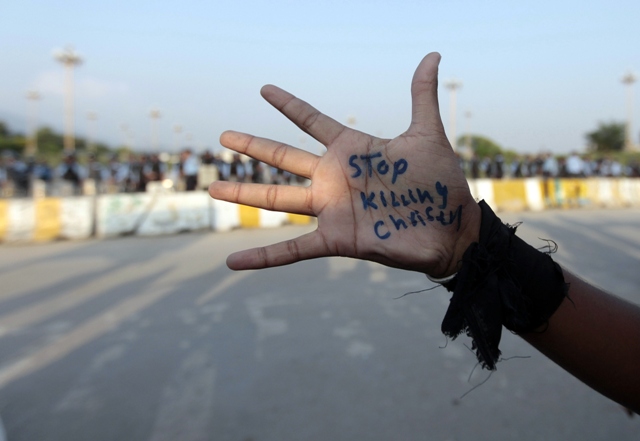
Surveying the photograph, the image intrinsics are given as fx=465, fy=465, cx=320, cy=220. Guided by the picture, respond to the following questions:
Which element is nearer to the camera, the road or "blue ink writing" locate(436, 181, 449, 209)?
"blue ink writing" locate(436, 181, 449, 209)

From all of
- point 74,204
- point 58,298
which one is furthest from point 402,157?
point 74,204

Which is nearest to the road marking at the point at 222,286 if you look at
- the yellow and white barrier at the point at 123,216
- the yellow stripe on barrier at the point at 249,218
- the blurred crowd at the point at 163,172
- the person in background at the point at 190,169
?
the yellow and white barrier at the point at 123,216

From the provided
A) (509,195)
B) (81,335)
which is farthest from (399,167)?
(509,195)

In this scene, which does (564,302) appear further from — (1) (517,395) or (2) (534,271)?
(1) (517,395)

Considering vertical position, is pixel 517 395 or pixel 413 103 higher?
pixel 413 103

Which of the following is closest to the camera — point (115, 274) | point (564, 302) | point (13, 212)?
Result: point (564, 302)

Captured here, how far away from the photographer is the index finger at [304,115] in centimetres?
169

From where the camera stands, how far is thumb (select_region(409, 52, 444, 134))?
61.9 inches

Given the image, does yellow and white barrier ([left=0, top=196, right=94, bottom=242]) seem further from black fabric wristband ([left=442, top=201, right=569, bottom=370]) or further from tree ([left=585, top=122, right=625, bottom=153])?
tree ([left=585, top=122, right=625, bottom=153])

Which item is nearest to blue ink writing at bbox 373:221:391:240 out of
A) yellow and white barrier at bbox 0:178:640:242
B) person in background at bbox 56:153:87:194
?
yellow and white barrier at bbox 0:178:640:242

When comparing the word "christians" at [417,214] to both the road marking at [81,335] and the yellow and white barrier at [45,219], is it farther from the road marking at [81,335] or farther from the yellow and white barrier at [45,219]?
the yellow and white barrier at [45,219]

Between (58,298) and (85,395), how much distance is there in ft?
9.65

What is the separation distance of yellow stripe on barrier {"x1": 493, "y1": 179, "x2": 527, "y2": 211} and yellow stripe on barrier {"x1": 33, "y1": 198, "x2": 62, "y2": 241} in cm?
1319

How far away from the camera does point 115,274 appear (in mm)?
7090
